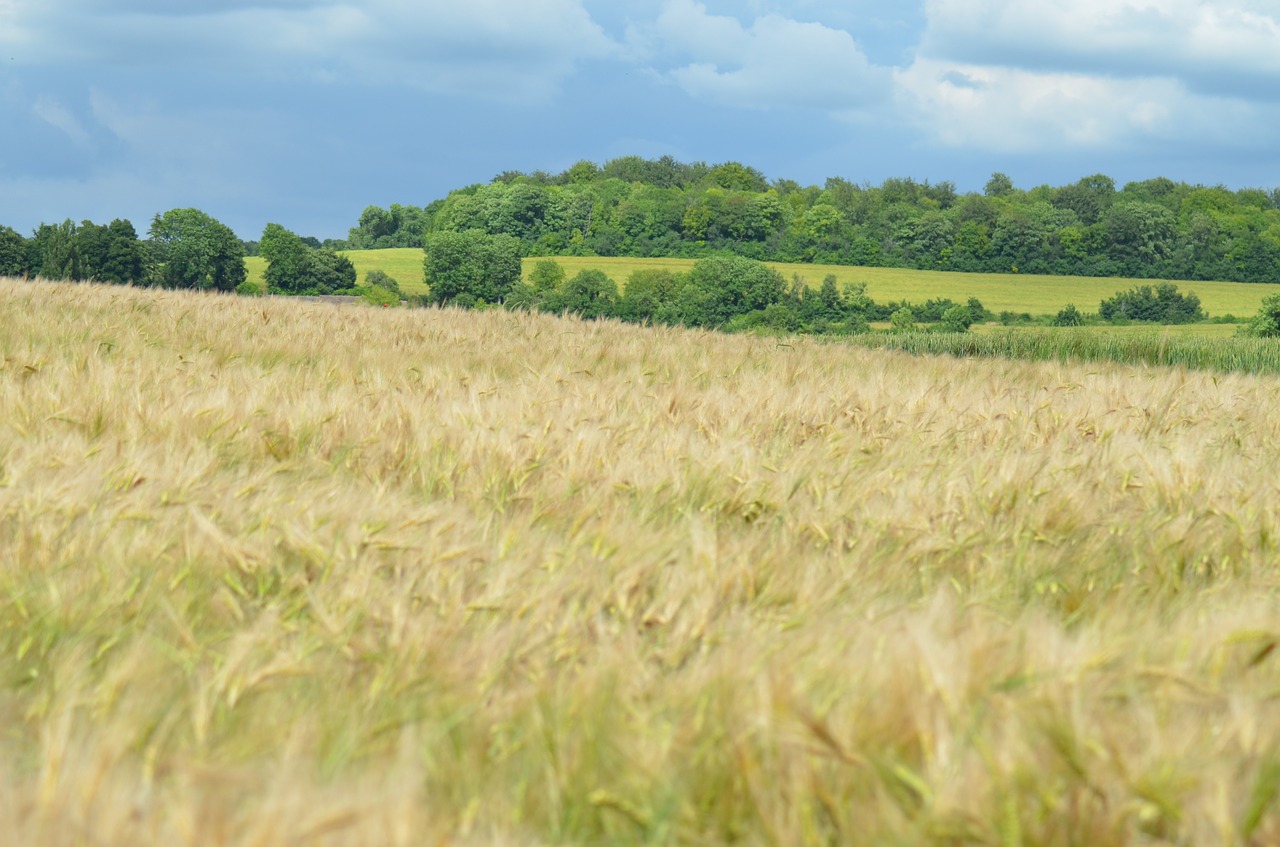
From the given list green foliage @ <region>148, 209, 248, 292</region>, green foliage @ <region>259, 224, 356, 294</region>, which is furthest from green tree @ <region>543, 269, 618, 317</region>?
green foliage @ <region>148, 209, 248, 292</region>

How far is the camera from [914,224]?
100938 mm

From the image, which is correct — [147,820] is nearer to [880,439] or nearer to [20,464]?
[20,464]

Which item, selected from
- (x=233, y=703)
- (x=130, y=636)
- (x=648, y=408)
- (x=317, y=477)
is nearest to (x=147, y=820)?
(x=233, y=703)

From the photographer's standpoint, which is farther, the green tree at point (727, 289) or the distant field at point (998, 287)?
the distant field at point (998, 287)

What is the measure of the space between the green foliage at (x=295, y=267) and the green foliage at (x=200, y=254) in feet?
9.20

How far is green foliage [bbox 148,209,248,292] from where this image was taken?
7475 centimetres

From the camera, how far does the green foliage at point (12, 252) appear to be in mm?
67981

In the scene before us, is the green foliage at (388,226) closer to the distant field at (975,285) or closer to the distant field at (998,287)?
the distant field at (975,285)

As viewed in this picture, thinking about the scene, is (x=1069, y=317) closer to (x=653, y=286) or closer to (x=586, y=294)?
(x=653, y=286)

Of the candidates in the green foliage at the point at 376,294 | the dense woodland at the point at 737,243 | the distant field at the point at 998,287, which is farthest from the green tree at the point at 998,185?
the green foliage at the point at 376,294

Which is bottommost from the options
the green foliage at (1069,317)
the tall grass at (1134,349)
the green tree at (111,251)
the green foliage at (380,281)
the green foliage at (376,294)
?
the green foliage at (1069,317)

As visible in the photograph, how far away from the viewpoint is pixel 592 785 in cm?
126

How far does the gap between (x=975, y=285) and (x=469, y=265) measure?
122ft

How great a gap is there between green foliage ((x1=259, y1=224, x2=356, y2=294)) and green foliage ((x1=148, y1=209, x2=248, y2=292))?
2.80 metres
